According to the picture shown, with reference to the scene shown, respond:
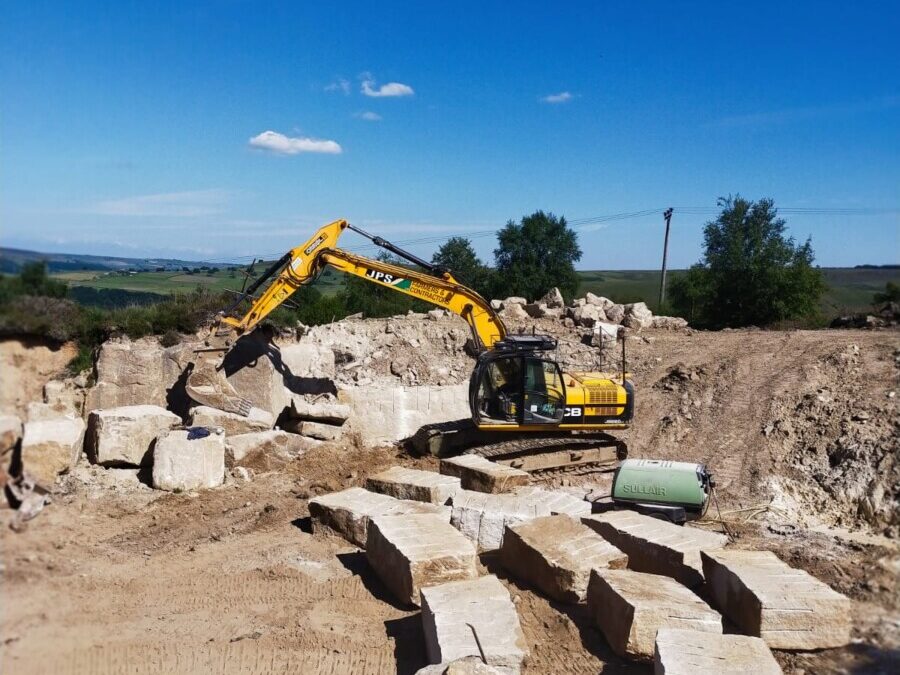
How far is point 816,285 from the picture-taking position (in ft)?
75.3

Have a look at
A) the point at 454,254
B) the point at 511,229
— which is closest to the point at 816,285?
the point at 511,229

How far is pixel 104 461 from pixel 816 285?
67.8 feet

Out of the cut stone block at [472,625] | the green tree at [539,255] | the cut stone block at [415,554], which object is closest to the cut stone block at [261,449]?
the cut stone block at [415,554]

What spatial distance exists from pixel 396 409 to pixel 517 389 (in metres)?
3.04

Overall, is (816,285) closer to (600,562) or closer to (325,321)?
(325,321)

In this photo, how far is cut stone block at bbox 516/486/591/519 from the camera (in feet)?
27.6

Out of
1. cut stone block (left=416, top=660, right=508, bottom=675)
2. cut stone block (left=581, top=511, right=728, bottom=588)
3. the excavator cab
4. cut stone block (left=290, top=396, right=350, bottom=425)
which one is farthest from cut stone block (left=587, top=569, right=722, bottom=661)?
cut stone block (left=290, top=396, right=350, bottom=425)

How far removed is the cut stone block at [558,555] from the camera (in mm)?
6625

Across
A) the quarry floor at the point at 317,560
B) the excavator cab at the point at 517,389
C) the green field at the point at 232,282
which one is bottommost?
the quarry floor at the point at 317,560

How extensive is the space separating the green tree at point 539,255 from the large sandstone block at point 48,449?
915 inches

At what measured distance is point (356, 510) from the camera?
838 cm

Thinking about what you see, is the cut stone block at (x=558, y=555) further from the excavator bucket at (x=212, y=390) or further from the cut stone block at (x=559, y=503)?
the excavator bucket at (x=212, y=390)

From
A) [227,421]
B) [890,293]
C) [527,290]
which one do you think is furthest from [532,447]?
[527,290]

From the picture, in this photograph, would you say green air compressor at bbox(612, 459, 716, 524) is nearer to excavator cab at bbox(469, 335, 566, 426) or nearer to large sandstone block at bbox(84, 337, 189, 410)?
excavator cab at bbox(469, 335, 566, 426)
